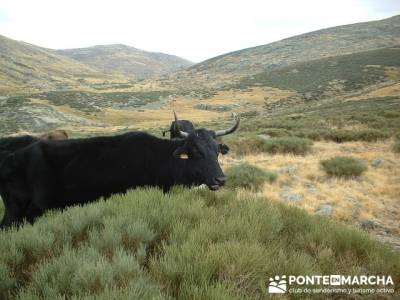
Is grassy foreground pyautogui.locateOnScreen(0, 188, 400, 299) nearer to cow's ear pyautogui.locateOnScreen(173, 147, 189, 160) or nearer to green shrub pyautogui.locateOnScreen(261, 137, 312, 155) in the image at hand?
cow's ear pyautogui.locateOnScreen(173, 147, 189, 160)

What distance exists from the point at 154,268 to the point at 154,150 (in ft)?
11.4

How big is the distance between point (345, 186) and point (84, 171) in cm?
729

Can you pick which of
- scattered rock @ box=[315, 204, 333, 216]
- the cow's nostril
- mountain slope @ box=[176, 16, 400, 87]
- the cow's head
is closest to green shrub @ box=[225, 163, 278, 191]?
scattered rock @ box=[315, 204, 333, 216]

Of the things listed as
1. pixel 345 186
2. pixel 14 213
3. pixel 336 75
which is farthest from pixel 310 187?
pixel 336 75

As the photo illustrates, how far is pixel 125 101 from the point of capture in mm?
73312

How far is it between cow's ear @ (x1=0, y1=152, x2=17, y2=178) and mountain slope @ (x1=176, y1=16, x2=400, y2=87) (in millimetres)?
109107

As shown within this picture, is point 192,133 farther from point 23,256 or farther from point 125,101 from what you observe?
point 125,101

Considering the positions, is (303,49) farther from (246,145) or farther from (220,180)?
(220,180)

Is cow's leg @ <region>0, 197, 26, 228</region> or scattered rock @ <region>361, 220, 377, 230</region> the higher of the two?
cow's leg @ <region>0, 197, 26, 228</region>

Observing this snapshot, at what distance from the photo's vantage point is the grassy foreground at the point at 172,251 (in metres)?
2.87

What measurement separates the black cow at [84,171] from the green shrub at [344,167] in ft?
20.4

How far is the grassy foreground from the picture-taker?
2867 mm

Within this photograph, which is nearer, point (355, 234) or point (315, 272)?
point (315, 272)

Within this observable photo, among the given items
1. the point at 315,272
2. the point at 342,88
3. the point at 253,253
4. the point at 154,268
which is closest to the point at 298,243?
the point at 315,272
